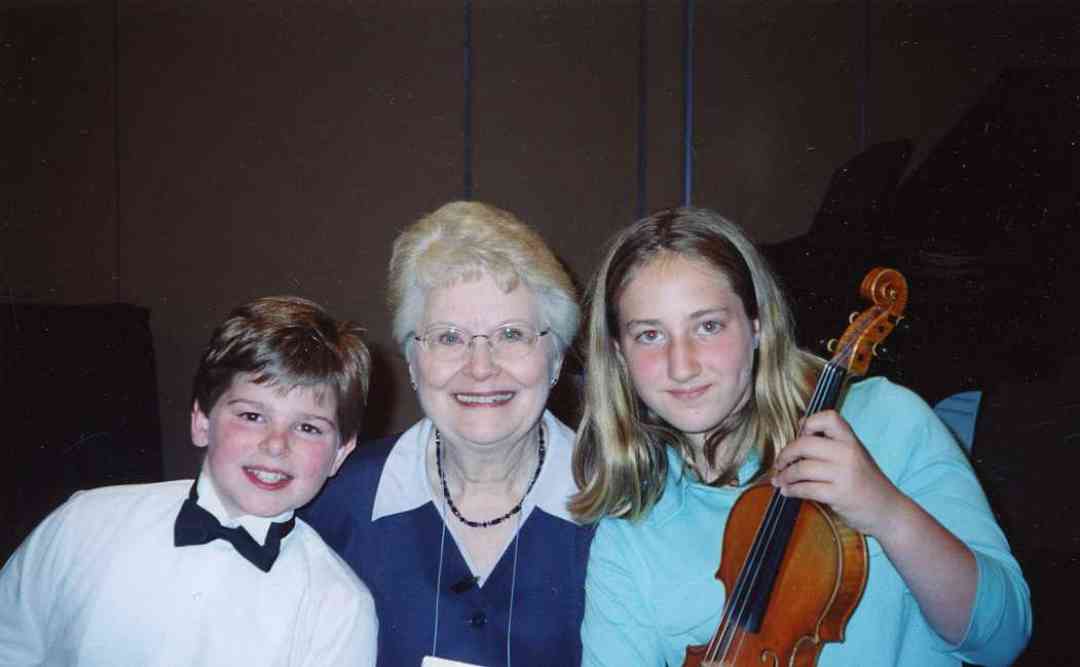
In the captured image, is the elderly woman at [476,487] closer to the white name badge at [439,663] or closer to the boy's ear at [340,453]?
the white name badge at [439,663]

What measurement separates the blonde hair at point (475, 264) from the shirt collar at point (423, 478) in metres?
0.26

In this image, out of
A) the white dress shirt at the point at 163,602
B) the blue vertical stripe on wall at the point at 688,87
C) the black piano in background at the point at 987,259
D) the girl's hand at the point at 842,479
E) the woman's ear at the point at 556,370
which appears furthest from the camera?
the blue vertical stripe on wall at the point at 688,87

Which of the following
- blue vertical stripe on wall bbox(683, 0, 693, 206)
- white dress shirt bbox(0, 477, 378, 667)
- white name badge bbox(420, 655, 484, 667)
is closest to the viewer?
white dress shirt bbox(0, 477, 378, 667)

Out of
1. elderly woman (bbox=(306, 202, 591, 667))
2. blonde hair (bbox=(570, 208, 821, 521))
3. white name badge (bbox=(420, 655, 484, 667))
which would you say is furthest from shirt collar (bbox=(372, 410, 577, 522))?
white name badge (bbox=(420, 655, 484, 667))

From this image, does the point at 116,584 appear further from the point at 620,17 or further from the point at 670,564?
the point at 620,17

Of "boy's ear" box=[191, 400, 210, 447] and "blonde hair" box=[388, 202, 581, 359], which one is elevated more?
"blonde hair" box=[388, 202, 581, 359]

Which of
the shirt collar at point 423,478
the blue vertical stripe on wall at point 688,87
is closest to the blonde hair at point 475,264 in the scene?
the shirt collar at point 423,478

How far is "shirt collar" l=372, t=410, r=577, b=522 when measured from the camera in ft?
6.09

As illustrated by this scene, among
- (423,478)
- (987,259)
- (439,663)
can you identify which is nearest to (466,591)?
(439,663)

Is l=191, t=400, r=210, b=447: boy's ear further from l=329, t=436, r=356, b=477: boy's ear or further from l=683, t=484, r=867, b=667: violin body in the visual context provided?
l=683, t=484, r=867, b=667: violin body

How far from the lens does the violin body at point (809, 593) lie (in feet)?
4.14

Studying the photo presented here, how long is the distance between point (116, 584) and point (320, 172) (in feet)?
11.8

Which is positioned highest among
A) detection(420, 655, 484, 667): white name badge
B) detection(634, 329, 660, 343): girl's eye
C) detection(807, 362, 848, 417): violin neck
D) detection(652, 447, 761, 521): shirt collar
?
detection(634, 329, 660, 343): girl's eye

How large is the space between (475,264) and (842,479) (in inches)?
35.6
